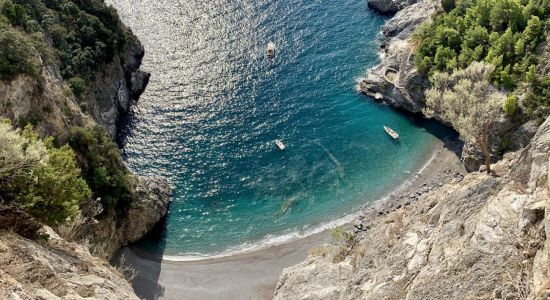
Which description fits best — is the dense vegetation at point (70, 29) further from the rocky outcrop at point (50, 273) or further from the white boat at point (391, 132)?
the white boat at point (391, 132)

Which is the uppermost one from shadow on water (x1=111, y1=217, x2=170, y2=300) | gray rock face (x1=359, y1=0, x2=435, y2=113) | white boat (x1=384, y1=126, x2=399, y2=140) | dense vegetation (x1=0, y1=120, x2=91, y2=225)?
gray rock face (x1=359, y1=0, x2=435, y2=113)

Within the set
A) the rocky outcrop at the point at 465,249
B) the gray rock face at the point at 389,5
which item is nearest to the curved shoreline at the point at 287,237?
the rocky outcrop at the point at 465,249

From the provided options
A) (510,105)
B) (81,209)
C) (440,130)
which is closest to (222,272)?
(81,209)

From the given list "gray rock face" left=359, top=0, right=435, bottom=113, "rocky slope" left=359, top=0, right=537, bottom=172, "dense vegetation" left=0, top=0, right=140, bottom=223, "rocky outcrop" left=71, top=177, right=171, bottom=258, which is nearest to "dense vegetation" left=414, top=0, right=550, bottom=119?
"rocky slope" left=359, top=0, right=537, bottom=172

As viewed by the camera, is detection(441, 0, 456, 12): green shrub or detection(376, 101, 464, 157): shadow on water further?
detection(441, 0, 456, 12): green shrub

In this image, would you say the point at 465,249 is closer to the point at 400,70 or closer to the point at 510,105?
the point at 510,105

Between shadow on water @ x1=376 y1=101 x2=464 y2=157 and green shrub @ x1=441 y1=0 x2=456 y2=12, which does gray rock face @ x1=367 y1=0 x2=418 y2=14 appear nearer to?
green shrub @ x1=441 y1=0 x2=456 y2=12
